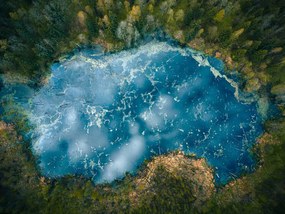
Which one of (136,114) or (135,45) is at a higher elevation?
(135,45)

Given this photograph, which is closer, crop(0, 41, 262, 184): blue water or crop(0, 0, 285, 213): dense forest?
crop(0, 0, 285, 213): dense forest

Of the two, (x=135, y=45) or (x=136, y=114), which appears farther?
(x=135, y=45)

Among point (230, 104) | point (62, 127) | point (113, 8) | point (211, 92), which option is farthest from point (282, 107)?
point (62, 127)

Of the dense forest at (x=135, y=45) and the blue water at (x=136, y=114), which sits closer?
the dense forest at (x=135, y=45)
